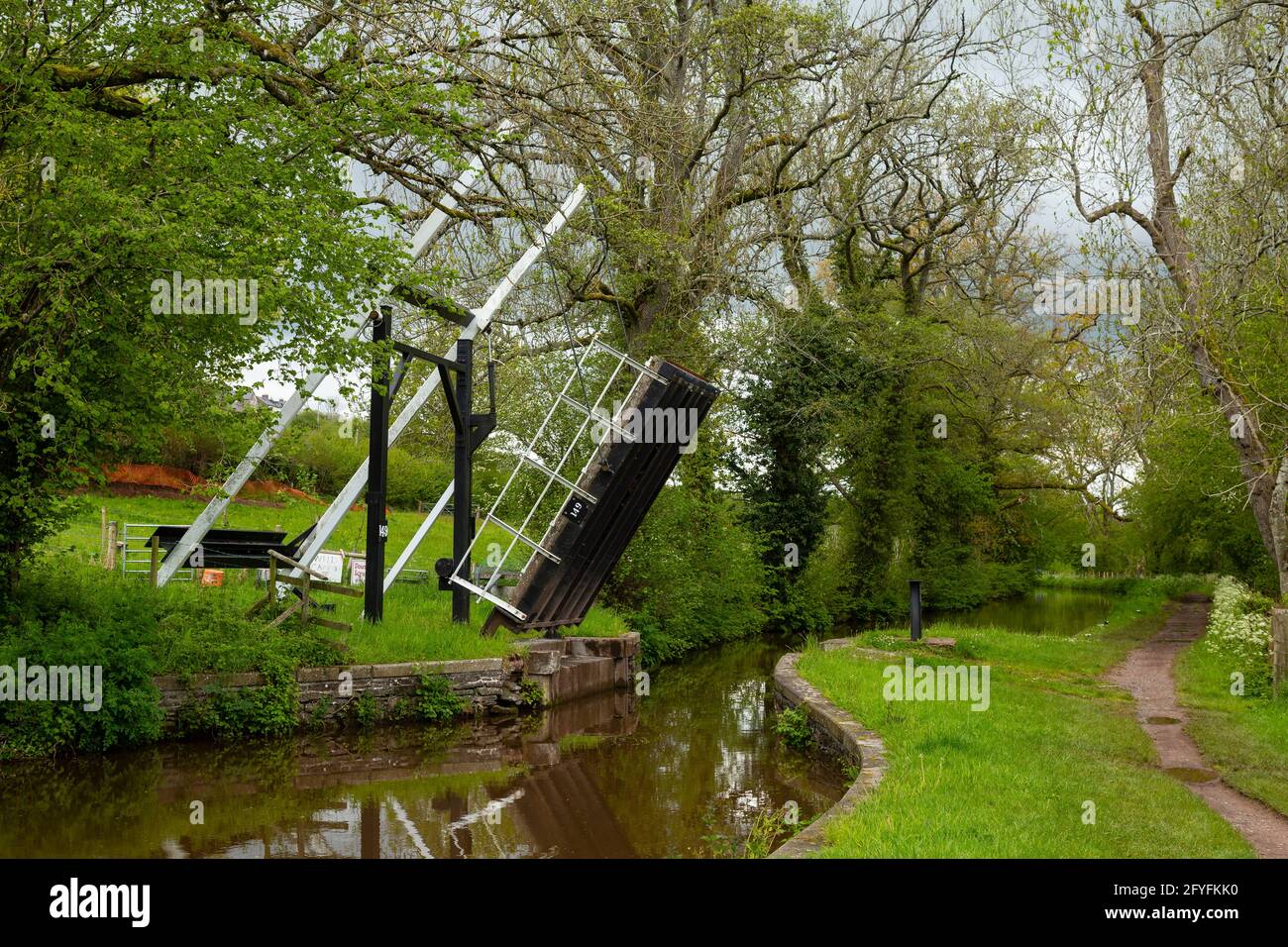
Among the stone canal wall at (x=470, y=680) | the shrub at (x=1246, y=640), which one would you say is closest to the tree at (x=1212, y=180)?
the shrub at (x=1246, y=640)

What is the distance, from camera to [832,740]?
11680 mm

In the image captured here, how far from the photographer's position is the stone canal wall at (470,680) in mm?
11758

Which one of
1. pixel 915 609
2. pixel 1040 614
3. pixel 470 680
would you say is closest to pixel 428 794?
pixel 470 680

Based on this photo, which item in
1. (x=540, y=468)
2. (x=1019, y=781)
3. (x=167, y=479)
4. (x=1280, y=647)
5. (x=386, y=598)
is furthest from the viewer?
(x=167, y=479)

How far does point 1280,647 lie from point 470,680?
32.1ft

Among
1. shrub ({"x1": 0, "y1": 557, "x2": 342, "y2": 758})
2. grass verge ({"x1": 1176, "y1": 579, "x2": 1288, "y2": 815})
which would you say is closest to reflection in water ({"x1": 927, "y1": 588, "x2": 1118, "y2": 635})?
grass verge ({"x1": 1176, "y1": 579, "x2": 1288, "y2": 815})

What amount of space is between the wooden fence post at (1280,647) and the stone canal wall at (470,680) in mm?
8954

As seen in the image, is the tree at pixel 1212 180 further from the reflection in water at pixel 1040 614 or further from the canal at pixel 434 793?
the reflection in water at pixel 1040 614

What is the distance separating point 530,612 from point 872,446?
17.7 meters

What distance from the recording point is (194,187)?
33.2 ft

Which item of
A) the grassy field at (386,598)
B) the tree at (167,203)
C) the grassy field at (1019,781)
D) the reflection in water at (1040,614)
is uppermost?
the tree at (167,203)

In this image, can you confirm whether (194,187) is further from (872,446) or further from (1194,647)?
(872,446)

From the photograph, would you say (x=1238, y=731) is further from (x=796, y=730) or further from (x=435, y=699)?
(x=435, y=699)
